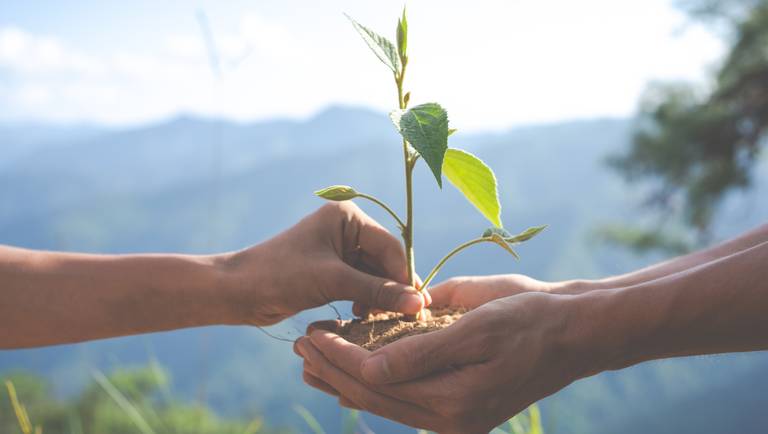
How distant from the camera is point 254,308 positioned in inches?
47.6

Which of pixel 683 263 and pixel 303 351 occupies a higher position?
pixel 683 263

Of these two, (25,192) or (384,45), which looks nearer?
(384,45)

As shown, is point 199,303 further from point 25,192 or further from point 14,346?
point 25,192

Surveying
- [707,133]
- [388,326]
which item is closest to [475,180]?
[388,326]

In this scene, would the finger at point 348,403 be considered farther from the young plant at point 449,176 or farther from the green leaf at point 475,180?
the green leaf at point 475,180

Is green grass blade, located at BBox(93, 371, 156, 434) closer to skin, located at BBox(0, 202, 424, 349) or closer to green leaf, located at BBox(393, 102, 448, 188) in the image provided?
skin, located at BBox(0, 202, 424, 349)

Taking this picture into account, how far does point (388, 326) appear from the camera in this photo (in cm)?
114

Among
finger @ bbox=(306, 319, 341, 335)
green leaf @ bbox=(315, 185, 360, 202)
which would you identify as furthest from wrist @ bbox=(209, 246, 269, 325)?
green leaf @ bbox=(315, 185, 360, 202)

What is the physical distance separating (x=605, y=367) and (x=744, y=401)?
2948cm

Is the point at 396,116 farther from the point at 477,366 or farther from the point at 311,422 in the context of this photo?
the point at 311,422

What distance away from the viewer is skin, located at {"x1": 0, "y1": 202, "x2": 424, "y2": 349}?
3.85 feet

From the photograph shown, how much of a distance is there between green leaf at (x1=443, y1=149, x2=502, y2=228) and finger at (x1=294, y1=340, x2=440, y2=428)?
0.33m

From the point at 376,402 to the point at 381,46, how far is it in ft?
1.90

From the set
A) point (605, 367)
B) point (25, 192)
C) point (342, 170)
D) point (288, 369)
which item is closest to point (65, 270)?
point (605, 367)
